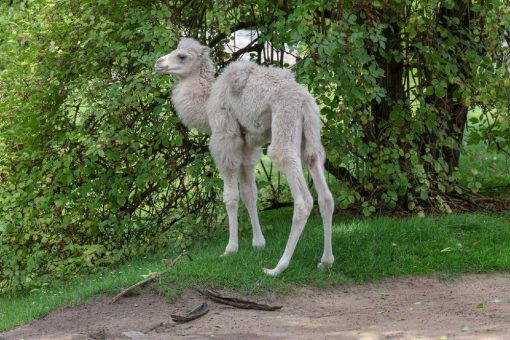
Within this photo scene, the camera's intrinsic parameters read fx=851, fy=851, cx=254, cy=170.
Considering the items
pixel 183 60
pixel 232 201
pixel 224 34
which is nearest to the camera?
pixel 232 201

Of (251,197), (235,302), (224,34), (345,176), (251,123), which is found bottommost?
(235,302)

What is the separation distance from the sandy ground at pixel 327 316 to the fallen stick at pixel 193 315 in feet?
0.15

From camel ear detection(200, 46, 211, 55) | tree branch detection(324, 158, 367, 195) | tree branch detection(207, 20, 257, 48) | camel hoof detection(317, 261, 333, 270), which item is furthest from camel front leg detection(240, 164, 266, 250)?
tree branch detection(207, 20, 257, 48)

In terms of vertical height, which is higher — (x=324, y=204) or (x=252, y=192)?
(x=252, y=192)

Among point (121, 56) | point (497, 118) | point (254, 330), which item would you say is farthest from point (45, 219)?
point (497, 118)

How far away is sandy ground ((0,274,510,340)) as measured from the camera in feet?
20.5

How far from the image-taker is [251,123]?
7852 mm

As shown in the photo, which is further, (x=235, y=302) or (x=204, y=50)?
(x=204, y=50)

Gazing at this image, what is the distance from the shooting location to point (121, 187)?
957cm

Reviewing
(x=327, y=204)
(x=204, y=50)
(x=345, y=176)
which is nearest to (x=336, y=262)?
(x=327, y=204)

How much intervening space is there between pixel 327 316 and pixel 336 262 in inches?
46.9

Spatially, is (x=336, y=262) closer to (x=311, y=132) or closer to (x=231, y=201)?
(x=231, y=201)

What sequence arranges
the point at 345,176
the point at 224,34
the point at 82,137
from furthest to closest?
the point at 224,34 → the point at 345,176 → the point at 82,137

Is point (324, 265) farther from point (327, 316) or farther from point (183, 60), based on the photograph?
point (183, 60)
